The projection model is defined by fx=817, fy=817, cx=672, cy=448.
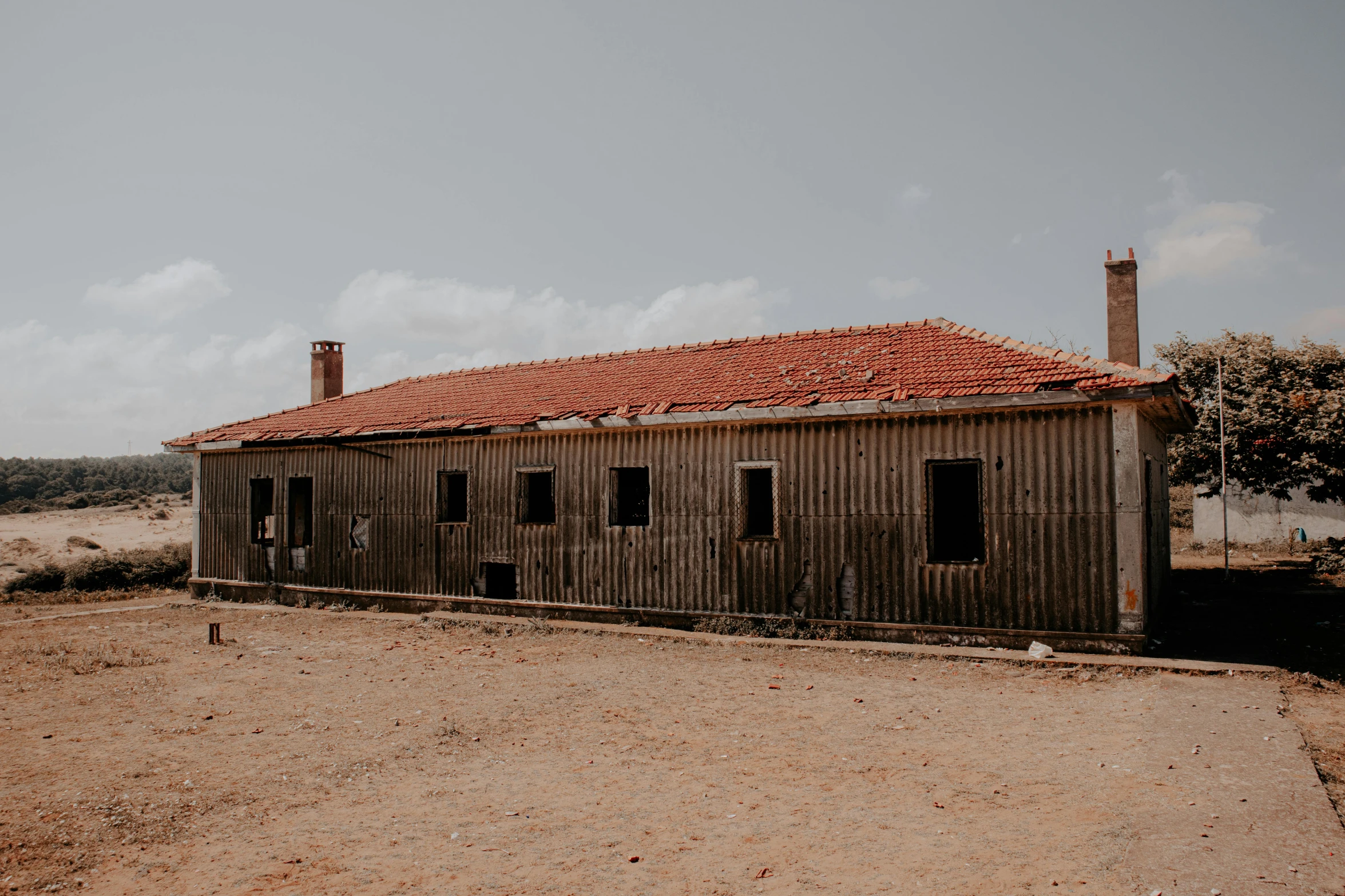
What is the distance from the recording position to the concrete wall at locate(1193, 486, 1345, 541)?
23281 mm

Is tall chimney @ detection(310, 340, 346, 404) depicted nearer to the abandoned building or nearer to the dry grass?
the abandoned building

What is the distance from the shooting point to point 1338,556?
17.5m

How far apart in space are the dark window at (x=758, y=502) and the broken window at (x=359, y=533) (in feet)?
Answer: 25.1

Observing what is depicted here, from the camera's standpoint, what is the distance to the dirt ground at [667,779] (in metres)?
4.34

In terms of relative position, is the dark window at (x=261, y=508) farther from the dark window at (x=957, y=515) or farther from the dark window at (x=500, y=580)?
the dark window at (x=957, y=515)

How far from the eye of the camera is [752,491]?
1241 centimetres

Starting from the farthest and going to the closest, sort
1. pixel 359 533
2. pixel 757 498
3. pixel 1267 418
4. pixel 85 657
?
pixel 1267 418
pixel 359 533
pixel 757 498
pixel 85 657

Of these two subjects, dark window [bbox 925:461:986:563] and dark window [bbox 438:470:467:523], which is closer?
dark window [bbox 925:461:986:563]

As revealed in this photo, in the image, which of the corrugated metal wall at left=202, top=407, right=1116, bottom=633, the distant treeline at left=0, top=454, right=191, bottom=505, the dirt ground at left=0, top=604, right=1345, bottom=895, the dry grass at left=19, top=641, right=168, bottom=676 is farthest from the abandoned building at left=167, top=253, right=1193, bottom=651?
the distant treeline at left=0, top=454, right=191, bottom=505

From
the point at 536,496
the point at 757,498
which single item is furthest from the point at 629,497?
the point at 757,498

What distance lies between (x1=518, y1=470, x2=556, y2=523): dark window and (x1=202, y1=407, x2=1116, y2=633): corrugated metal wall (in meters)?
0.15

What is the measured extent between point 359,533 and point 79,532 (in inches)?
1014

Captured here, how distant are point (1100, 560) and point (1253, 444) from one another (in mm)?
14143

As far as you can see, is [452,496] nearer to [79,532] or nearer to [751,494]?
[751,494]
